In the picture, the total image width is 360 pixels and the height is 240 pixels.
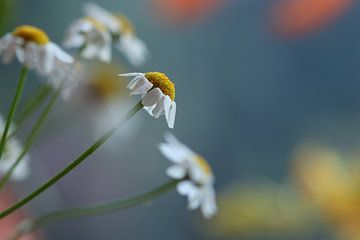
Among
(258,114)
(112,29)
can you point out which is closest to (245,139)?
(258,114)

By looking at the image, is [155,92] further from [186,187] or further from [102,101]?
[102,101]

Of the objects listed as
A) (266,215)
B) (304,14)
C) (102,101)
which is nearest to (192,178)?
(102,101)

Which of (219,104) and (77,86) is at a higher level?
(219,104)

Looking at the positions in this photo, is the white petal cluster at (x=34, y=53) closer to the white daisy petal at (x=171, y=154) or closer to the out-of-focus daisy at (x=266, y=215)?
the white daisy petal at (x=171, y=154)

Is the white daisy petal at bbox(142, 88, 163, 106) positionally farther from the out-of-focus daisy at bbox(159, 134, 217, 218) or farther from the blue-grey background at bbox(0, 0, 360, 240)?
the blue-grey background at bbox(0, 0, 360, 240)

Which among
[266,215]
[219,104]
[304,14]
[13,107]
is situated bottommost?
[13,107]

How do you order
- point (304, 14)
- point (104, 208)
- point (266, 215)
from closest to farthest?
1. point (104, 208)
2. point (266, 215)
3. point (304, 14)
